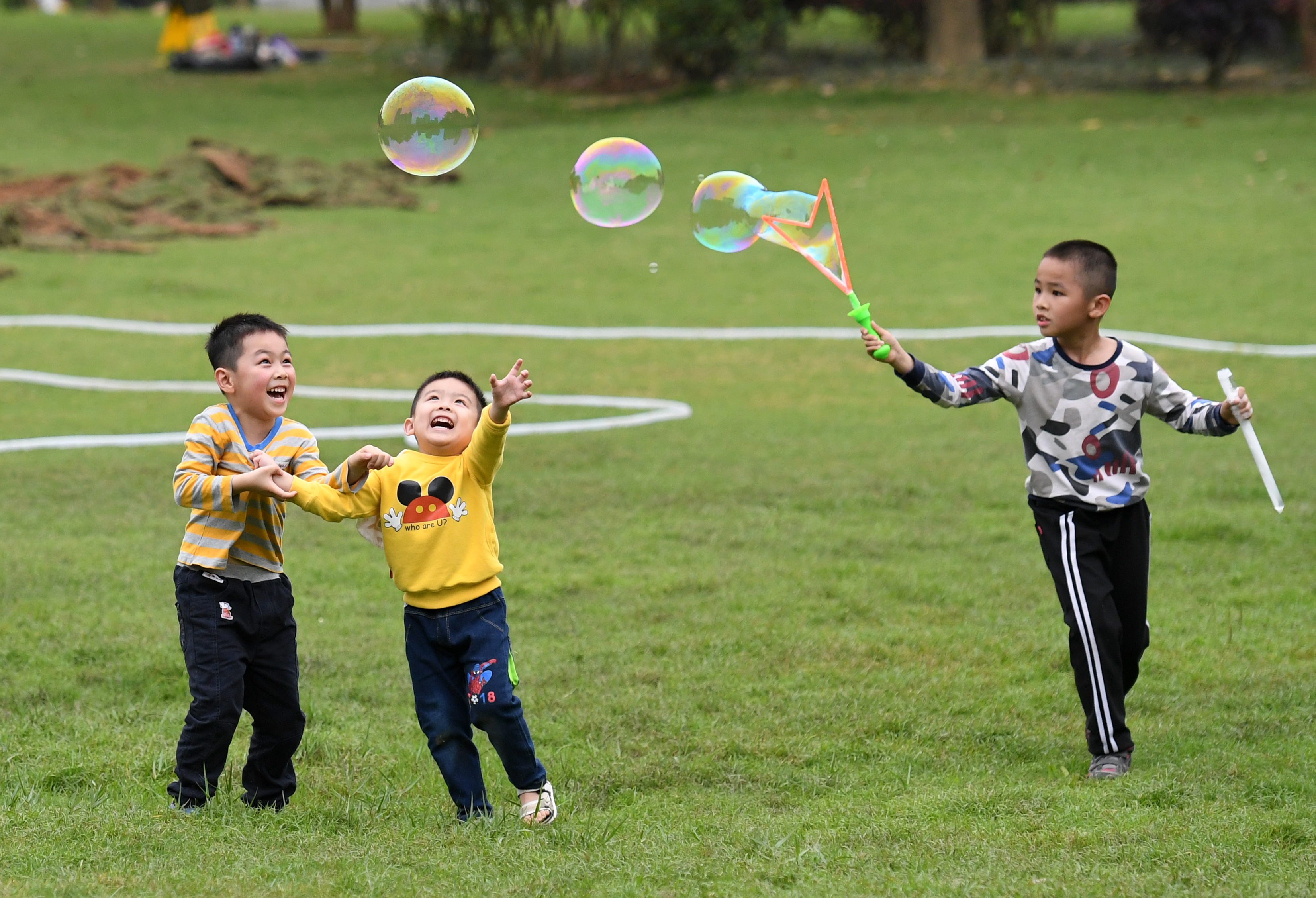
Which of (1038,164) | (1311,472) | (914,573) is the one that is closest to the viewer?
(914,573)

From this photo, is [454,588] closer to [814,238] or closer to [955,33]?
[814,238]

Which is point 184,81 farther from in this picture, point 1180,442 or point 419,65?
point 1180,442

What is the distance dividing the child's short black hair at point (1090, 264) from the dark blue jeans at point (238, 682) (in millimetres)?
2692

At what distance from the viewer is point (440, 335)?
13.8 meters

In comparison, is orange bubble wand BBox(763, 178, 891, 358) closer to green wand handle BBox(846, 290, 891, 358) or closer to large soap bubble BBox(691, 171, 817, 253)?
large soap bubble BBox(691, 171, 817, 253)

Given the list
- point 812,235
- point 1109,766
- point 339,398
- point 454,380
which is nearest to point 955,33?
point 339,398

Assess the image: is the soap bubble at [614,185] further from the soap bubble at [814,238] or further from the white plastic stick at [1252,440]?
the white plastic stick at [1252,440]

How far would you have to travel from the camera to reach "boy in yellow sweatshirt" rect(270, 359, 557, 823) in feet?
14.8

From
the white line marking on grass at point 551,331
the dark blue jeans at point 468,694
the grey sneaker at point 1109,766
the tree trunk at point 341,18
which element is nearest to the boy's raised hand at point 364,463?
the dark blue jeans at point 468,694

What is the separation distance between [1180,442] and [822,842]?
732 cm

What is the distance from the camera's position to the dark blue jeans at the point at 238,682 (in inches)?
177

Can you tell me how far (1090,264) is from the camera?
5109mm

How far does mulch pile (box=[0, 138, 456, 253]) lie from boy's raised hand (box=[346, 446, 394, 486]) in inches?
535

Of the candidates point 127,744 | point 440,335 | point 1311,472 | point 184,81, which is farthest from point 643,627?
point 184,81
